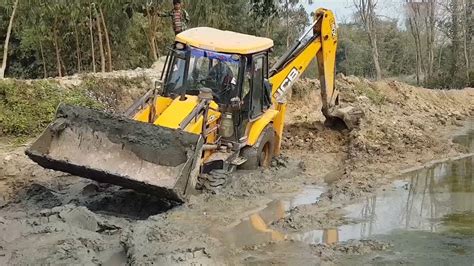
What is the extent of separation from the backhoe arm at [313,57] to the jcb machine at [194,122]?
2cm

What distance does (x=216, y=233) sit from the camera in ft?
27.5

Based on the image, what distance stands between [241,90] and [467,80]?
24.7 metres

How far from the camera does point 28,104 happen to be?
43.6 feet

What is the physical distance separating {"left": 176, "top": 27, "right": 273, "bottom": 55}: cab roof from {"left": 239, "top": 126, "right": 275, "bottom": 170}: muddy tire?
154 centimetres

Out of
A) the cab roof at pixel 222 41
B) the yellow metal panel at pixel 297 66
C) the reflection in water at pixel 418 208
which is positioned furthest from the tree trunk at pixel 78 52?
the reflection in water at pixel 418 208

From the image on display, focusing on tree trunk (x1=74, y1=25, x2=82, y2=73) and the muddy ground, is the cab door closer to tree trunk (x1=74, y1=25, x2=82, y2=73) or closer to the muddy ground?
the muddy ground

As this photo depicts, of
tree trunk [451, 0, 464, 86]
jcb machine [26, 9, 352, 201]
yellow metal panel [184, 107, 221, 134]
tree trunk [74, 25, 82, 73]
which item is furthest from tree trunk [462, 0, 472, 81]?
yellow metal panel [184, 107, 221, 134]

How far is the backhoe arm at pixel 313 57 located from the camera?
12914 millimetres

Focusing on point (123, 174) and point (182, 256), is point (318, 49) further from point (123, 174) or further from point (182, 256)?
point (182, 256)

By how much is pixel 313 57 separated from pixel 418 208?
454 centimetres

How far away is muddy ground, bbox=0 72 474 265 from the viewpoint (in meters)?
7.23

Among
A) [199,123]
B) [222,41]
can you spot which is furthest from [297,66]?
[199,123]

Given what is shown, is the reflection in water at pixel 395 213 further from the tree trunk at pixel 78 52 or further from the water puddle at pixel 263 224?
the tree trunk at pixel 78 52

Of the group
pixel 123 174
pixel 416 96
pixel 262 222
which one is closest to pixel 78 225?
pixel 123 174
